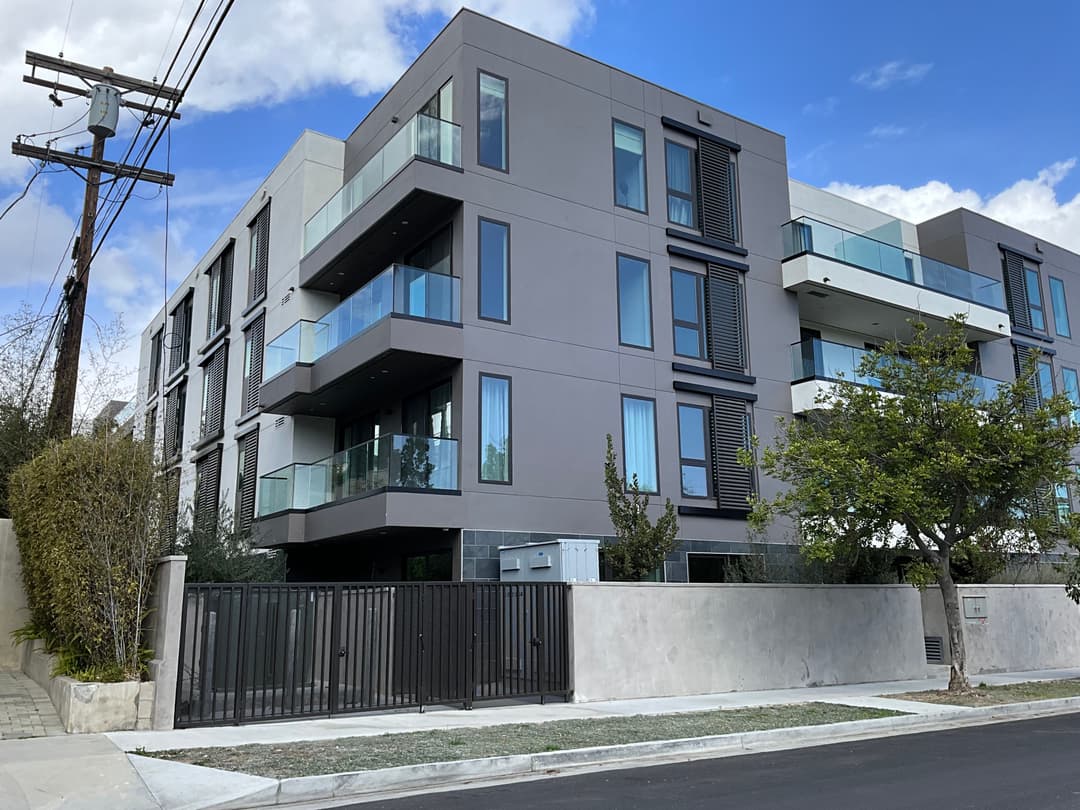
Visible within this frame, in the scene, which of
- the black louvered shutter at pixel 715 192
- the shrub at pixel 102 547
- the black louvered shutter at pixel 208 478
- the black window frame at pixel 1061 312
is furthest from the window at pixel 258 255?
the black window frame at pixel 1061 312

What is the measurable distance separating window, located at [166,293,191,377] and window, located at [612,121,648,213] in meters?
17.8

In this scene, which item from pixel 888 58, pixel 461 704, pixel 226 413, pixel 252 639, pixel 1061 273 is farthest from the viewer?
pixel 1061 273

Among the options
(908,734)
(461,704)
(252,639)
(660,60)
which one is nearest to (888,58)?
(660,60)

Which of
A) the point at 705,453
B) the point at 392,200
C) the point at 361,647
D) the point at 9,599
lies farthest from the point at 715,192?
the point at 9,599

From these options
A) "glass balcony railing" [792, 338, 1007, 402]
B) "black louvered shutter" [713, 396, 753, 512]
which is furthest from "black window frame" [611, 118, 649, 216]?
"glass balcony railing" [792, 338, 1007, 402]

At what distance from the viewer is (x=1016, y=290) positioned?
97.6ft

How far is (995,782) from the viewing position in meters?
8.48

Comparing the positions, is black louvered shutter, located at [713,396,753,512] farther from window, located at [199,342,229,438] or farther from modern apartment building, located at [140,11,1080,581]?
window, located at [199,342,229,438]

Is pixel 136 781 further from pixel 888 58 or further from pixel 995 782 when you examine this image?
pixel 888 58

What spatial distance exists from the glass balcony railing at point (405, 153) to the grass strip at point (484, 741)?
1137 centimetres

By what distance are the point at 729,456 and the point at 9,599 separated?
14713 mm

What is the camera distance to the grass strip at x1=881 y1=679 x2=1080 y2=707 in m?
15.1

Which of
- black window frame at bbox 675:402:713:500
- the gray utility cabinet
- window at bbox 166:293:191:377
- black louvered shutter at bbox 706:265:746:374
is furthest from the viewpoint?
window at bbox 166:293:191:377

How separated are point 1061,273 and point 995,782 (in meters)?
27.9
